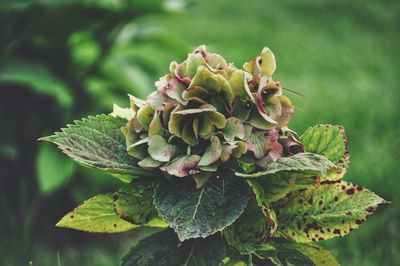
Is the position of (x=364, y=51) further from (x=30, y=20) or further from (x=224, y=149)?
(x=224, y=149)

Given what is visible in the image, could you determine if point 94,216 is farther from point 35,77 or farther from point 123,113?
point 35,77

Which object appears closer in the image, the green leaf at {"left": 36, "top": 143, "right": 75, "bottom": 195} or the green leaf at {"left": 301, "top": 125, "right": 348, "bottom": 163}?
the green leaf at {"left": 301, "top": 125, "right": 348, "bottom": 163}

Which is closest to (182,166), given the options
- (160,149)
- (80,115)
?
(160,149)

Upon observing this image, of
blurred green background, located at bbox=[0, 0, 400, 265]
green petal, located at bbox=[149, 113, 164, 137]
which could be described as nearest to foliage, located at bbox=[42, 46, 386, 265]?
green petal, located at bbox=[149, 113, 164, 137]

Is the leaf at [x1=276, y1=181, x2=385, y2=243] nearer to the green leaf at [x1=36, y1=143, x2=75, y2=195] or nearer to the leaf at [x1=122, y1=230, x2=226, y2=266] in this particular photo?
the leaf at [x1=122, y1=230, x2=226, y2=266]

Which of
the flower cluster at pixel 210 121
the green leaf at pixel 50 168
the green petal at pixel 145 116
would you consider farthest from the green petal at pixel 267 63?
the green leaf at pixel 50 168

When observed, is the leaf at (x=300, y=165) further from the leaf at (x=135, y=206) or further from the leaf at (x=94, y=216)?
the leaf at (x=94, y=216)

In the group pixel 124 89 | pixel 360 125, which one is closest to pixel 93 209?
pixel 124 89

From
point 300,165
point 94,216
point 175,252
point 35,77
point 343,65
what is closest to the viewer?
point 300,165
